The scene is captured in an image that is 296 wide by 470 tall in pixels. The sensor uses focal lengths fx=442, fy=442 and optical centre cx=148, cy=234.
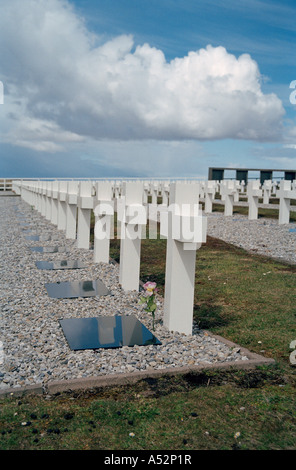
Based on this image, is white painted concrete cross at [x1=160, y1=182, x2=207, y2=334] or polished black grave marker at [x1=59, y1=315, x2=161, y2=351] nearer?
polished black grave marker at [x1=59, y1=315, x2=161, y2=351]

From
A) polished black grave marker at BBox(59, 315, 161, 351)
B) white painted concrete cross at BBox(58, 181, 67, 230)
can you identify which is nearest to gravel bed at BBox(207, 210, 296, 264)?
white painted concrete cross at BBox(58, 181, 67, 230)

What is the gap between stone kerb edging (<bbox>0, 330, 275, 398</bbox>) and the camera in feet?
12.2

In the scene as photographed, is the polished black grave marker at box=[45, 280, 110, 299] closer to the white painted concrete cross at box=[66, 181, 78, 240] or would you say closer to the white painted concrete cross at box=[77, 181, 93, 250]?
the white painted concrete cross at box=[77, 181, 93, 250]

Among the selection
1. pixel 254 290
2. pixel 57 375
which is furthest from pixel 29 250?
pixel 57 375

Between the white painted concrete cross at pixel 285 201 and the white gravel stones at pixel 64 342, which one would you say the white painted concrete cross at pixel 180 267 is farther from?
the white painted concrete cross at pixel 285 201

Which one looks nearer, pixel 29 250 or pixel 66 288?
pixel 66 288

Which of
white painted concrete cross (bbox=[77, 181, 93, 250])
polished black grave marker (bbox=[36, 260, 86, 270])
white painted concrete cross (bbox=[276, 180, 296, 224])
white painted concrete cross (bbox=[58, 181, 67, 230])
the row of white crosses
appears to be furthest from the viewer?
white painted concrete cross (bbox=[276, 180, 296, 224])

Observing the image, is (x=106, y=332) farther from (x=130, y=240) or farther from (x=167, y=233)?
(x=130, y=240)

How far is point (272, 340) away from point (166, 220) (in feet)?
6.06

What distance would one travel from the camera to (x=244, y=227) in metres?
16.3

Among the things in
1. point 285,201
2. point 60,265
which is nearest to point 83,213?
point 60,265

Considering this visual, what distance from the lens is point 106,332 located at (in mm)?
5102

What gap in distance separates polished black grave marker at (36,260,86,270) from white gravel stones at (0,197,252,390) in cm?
61

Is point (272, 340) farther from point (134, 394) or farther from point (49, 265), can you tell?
point (49, 265)
